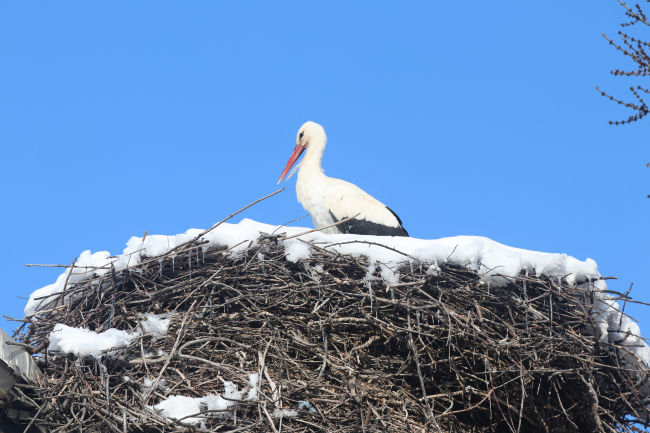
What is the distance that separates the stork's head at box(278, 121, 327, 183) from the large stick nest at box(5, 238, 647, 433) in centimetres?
224

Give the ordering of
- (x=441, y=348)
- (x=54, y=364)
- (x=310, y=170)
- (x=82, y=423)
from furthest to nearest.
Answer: (x=310, y=170) < (x=441, y=348) < (x=54, y=364) < (x=82, y=423)

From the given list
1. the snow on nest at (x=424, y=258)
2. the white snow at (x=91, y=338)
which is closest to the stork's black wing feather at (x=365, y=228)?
the snow on nest at (x=424, y=258)

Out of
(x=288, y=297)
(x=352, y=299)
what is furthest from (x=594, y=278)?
(x=288, y=297)

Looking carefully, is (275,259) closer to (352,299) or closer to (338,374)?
(352,299)

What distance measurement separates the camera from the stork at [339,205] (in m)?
5.30

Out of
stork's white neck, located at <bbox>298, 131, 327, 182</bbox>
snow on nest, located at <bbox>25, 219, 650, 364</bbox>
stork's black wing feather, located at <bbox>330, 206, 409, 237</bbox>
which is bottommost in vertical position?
snow on nest, located at <bbox>25, 219, 650, 364</bbox>

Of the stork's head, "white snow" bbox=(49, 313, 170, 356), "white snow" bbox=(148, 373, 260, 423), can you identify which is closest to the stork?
the stork's head

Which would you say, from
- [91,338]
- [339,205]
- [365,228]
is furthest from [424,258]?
[91,338]

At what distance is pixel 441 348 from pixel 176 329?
162cm

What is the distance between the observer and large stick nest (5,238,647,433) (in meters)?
3.59

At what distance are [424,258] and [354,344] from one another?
68cm

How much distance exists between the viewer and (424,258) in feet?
12.9

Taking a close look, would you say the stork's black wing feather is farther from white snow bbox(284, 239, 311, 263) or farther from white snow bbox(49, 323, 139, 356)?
white snow bbox(49, 323, 139, 356)

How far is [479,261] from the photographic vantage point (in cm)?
399
